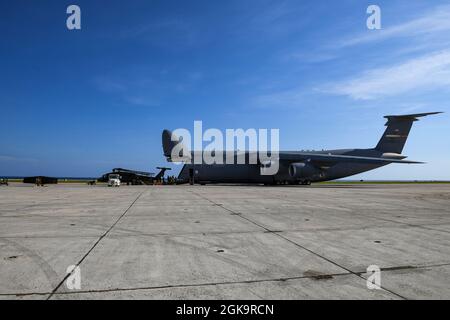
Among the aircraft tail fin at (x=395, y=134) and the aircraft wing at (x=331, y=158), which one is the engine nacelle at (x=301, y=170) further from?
the aircraft tail fin at (x=395, y=134)

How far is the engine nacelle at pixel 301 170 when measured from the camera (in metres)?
34.0

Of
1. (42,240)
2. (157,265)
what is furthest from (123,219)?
(157,265)

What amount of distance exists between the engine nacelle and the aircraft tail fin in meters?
8.81

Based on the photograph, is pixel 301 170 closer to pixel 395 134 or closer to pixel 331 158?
pixel 331 158

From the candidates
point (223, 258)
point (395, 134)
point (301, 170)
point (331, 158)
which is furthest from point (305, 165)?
point (223, 258)

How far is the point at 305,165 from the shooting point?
3428 cm

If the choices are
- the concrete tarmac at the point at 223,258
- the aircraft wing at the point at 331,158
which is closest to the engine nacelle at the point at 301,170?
the aircraft wing at the point at 331,158

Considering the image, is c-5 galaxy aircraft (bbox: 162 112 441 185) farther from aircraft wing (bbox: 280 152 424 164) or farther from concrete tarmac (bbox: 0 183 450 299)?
concrete tarmac (bbox: 0 183 450 299)

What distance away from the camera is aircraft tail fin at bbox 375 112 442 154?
115 ft

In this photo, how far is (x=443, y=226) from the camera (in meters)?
7.58

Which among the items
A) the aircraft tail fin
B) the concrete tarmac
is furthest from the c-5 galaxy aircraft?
the concrete tarmac

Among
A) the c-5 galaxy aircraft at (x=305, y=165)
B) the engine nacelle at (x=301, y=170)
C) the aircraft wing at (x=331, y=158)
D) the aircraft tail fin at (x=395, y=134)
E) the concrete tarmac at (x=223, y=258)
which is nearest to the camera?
the concrete tarmac at (x=223, y=258)
